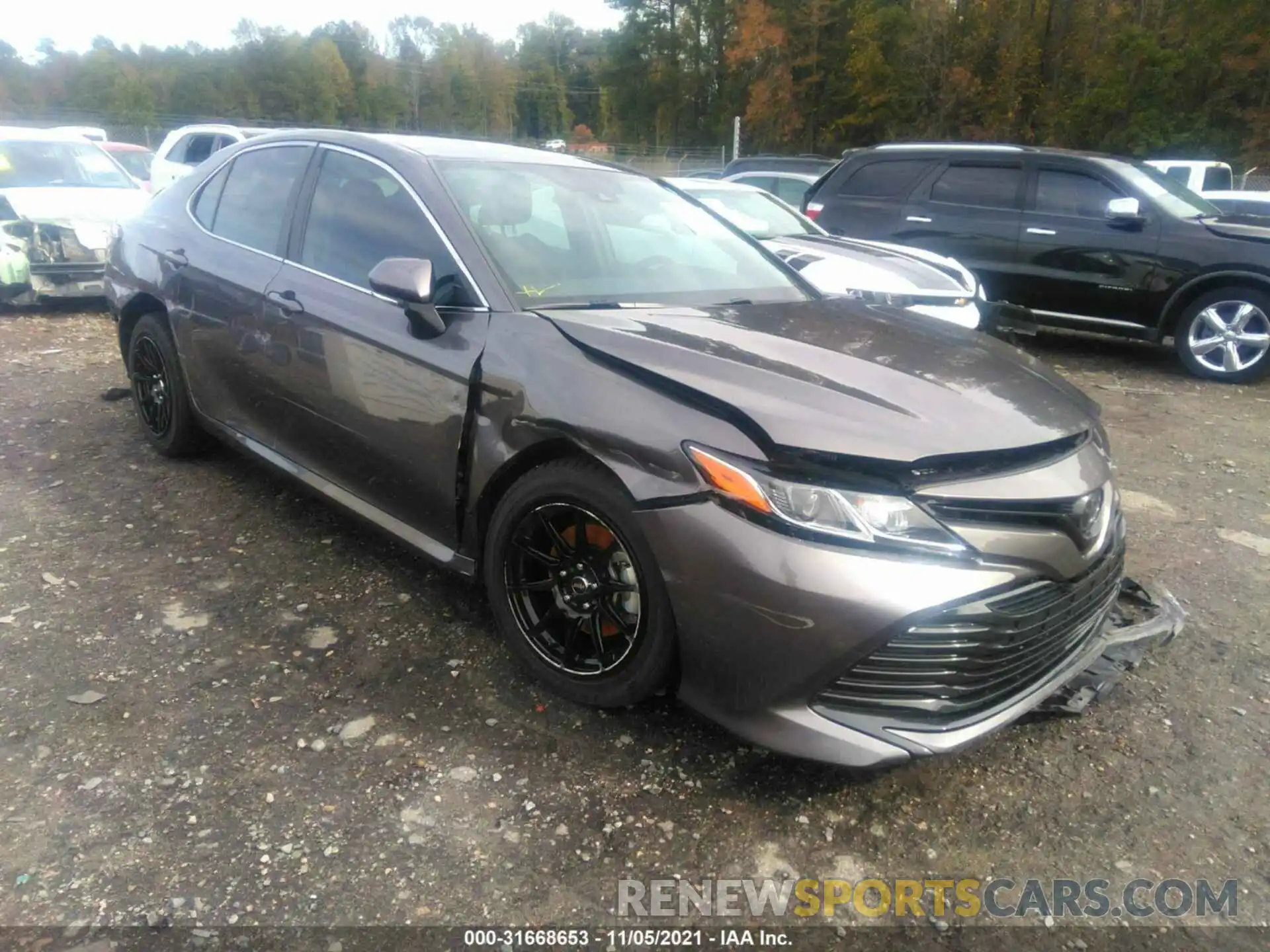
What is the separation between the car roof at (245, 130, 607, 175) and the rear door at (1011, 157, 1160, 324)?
5.17 metres

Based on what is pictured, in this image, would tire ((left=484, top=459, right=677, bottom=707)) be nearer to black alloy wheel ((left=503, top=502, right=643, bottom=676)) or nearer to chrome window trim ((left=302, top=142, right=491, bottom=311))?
black alloy wheel ((left=503, top=502, right=643, bottom=676))

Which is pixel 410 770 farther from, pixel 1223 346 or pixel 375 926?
pixel 1223 346

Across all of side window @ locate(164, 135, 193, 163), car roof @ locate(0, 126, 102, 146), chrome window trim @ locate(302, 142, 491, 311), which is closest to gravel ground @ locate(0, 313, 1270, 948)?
chrome window trim @ locate(302, 142, 491, 311)

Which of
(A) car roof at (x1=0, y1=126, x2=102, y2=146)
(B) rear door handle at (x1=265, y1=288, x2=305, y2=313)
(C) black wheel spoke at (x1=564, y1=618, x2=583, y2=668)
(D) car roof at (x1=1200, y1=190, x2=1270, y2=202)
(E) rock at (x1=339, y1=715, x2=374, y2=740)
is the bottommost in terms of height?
(E) rock at (x1=339, y1=715, x2=374, y2=740)

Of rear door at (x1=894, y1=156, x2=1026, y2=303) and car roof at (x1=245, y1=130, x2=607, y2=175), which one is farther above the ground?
car roof at (x1=245, y1=130, x2=607, y2=175)

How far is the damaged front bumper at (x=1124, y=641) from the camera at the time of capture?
2.50 meters

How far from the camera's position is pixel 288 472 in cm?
357

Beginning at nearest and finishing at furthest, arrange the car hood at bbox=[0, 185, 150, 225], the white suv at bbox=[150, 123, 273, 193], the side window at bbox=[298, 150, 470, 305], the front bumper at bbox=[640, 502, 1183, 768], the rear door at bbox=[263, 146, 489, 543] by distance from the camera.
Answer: the front bumper at bbox=[640, 502, 1183, 768]
the rear door at bbox=[263, 146, 489, 543]
the side window at bbox=[298, 150, 470, 305]
the car hood at bbox=[0, 185, 150, 225]
the white suv at bbox=[150, 123, 273, 193]

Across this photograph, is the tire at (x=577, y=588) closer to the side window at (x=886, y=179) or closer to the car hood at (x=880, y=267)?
the car hood at (x=880, y=267)

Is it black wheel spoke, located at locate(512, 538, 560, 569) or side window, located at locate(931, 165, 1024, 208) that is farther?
side window, located at locate(931, 165, 1024, 208)

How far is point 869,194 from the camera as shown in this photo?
28.7ft

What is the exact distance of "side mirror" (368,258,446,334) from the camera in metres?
2.70

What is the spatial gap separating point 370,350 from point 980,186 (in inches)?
272

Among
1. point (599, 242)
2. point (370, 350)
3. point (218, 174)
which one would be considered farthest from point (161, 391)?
point (599, 242)
